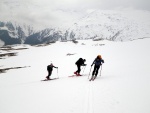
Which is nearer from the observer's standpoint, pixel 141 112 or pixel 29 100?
pixel 141 112

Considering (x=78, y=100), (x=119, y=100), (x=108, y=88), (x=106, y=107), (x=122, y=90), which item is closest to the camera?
(x=106, y=107)

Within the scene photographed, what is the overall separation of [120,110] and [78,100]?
2.84 meters

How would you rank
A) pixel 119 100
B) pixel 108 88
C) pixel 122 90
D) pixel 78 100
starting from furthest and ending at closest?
1. pixel 108 88
2. pixel 122 90
3. pixel 78 100
4. pixel 119 100

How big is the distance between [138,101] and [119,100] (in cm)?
106

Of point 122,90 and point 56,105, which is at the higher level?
point 122,90

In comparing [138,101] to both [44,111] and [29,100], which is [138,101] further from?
[29,100]

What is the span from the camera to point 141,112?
24.4 ft

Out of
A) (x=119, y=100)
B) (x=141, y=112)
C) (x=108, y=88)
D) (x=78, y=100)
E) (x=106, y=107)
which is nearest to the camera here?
(x=141, y=112)

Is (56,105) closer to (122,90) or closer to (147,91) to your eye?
(122,90)

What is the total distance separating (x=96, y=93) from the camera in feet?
34.9

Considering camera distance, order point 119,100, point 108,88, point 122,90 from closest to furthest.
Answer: point 119,100 → point 122,90 → point 108,88

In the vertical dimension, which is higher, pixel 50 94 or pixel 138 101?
pixel 138 101

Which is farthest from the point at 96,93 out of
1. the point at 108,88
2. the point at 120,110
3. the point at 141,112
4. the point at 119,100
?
the point at 141,112

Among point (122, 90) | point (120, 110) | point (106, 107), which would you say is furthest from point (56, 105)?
point (122, 90)
